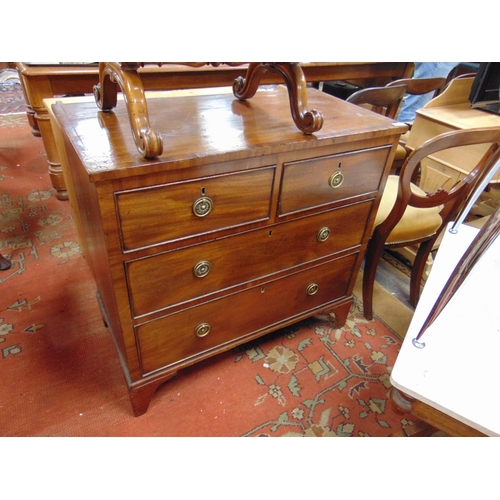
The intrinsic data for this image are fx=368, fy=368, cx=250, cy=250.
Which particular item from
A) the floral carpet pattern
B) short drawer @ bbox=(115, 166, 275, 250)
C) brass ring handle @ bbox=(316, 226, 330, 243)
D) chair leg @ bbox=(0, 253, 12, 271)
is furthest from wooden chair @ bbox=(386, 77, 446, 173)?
chair leg @ bbox=(0, 253, 12, 271)

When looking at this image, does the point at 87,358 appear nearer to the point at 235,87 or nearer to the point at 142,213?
the point at 142,213

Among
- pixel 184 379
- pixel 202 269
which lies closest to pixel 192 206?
pixel 202 269

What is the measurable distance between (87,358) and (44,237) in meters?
1.01

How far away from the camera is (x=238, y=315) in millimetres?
1327

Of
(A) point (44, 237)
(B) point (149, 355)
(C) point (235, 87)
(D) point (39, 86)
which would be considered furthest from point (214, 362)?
(D) point (39, 86)

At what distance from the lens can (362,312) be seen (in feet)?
6.03

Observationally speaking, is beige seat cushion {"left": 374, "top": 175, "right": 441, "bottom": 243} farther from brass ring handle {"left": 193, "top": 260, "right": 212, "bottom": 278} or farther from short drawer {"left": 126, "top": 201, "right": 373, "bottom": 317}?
brass ring handle {"left": 193, "top": 260, "right": 212, "bottom": 278}

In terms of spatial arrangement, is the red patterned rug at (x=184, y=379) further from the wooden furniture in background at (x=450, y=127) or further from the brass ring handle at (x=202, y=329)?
the wooden furniture in background at (x=450, y=127)

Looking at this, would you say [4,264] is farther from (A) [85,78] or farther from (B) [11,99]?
(B) [11,99]

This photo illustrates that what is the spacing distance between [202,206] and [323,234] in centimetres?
51

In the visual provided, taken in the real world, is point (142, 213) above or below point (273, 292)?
above


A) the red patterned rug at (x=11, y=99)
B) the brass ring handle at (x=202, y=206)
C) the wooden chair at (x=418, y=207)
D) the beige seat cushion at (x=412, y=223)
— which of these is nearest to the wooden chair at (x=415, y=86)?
the wooden chair at (x=418, y=207)

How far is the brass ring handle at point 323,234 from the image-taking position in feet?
4.23

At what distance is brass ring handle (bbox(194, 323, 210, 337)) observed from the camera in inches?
49.1
